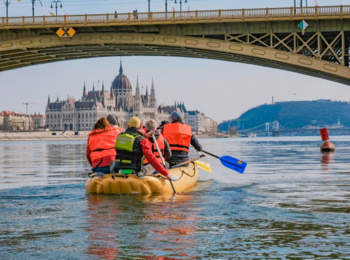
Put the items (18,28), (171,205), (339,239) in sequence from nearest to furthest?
(339,239) → (171,205) → (18,28)

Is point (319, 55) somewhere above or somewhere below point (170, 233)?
above

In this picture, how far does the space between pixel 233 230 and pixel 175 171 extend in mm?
5816

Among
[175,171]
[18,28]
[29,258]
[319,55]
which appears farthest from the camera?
[18,28]

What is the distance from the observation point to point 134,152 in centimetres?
1365

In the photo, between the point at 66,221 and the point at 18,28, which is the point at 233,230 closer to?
the point at 66,221

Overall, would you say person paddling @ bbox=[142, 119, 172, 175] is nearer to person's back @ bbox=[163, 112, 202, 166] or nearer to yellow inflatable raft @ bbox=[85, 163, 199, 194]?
yellow inflatable raft @ bbox=[85, 163, 199, 194]

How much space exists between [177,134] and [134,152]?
7.62 ft

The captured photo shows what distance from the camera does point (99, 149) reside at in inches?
565

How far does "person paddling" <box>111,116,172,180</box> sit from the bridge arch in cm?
2638

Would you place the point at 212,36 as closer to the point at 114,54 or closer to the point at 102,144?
the point at 114,54

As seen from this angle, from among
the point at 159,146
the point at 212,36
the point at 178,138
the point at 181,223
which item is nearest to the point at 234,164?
the point at 178,138

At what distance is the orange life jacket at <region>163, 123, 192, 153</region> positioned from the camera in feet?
51.7

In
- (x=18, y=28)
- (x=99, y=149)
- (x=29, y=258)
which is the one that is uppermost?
(x=18, y=28)

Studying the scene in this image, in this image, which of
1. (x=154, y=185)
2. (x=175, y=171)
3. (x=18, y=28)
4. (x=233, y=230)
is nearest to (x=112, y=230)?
(x=233, y=230)
